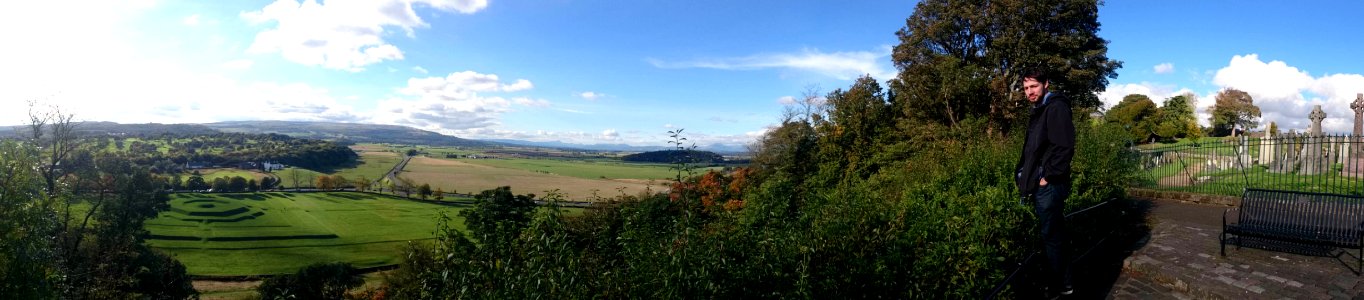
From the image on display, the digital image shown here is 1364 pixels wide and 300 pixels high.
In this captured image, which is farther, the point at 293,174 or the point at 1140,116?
the point at 293,174

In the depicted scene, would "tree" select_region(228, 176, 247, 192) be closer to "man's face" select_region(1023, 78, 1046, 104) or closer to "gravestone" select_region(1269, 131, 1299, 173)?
"man's face" select_region(1023, 78, 1046, 104)

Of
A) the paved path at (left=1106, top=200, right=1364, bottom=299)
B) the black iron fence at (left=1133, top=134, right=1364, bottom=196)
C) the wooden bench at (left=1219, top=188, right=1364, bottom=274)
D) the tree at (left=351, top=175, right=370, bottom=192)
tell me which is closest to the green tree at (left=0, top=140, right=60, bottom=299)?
the paved path at (left=1106, top=200, right=1364, bottom=299)

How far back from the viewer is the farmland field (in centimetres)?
7088

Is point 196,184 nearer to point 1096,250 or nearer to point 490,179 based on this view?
point 490,179

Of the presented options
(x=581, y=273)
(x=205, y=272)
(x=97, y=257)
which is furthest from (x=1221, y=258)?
(x=205, y=272)

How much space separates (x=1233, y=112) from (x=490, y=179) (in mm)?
79563

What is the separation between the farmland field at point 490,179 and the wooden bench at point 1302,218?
5609cm

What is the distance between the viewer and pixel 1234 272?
5.22m

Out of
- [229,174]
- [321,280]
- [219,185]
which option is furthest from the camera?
[229,174]

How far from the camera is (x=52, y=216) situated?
2172 cm

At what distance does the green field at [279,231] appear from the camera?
4300 cm

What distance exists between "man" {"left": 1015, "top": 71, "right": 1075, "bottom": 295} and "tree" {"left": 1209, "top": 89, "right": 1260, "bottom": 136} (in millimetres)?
55453

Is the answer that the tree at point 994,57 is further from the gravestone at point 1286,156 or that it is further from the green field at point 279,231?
the green field at point 279,231

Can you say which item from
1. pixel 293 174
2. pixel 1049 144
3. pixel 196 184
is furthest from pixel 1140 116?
pixel 293 174
